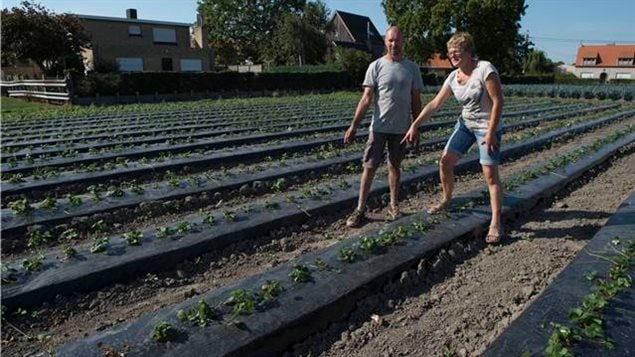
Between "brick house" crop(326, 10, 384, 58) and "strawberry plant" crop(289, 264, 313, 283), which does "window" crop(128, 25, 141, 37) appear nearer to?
"brick house" crop(326, 10, 384, 58)

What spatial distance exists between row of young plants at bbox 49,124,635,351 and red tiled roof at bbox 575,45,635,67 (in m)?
87.6

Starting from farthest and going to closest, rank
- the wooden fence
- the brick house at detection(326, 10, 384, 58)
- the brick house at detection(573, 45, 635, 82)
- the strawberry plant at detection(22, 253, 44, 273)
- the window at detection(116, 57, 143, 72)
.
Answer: the brick house at detection(573, 45, 635, 82), the brick house at detection(326, 10, 384, 58), the window at detection(116, 57, 143, 72), the wooden fence, the strawberry plant at detection(22, 253, 44, 273)

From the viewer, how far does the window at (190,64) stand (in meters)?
38.2

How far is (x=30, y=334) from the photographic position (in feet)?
8.98

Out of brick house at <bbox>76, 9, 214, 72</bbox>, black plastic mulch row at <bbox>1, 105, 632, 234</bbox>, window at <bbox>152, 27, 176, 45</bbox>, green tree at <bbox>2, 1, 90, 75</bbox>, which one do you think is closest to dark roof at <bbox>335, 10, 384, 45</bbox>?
brick house at <bbox>76, 9, 214, 72</bbox>

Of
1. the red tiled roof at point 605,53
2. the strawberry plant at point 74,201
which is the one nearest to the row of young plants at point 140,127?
the strawberry plant at point 74,201

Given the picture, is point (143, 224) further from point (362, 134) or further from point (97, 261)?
point (362, 134)

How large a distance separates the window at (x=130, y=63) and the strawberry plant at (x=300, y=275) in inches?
1388

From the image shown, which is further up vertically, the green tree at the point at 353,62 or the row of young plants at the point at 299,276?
the green tree at the point at 353,62

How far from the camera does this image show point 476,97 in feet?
12.6

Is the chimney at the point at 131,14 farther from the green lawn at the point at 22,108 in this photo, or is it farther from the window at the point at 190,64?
the green lawn at the point at 22,108

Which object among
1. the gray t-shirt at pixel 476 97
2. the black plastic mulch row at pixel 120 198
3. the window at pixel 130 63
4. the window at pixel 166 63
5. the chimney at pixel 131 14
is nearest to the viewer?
the gray t-shirt at pixel 476 97

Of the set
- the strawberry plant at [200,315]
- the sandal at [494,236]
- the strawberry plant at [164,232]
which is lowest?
the sandal at [494,236]

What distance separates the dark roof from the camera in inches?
2095
